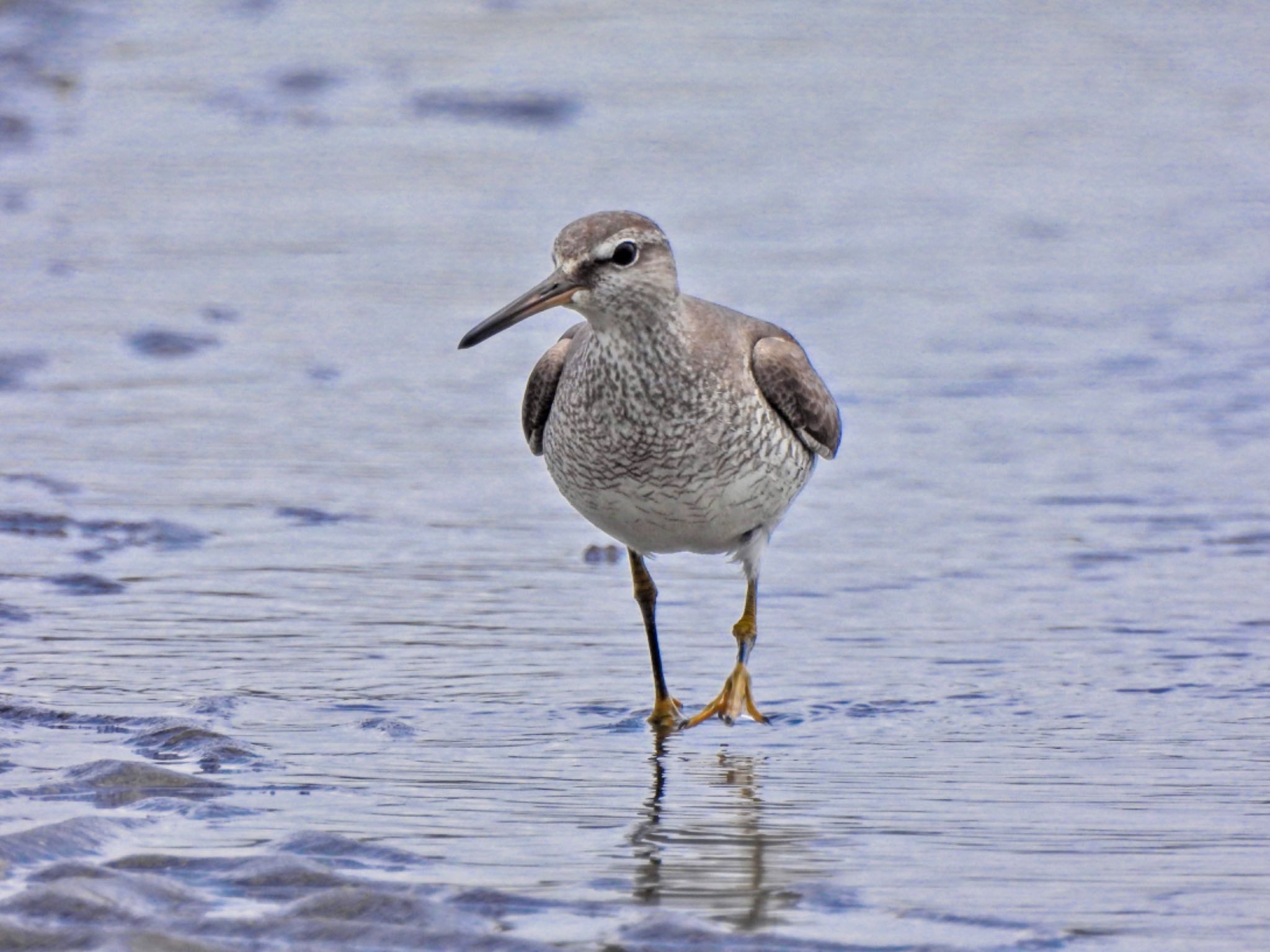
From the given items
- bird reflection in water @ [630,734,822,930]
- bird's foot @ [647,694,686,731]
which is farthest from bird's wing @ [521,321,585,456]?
bird reflection in water @ [630,734,822,930]

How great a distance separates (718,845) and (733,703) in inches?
56.6

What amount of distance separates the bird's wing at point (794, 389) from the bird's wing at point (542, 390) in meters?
0.61

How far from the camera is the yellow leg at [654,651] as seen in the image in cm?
648

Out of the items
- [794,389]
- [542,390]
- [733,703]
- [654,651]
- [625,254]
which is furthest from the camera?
[542,390]

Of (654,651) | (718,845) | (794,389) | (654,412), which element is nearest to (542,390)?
(654,412)

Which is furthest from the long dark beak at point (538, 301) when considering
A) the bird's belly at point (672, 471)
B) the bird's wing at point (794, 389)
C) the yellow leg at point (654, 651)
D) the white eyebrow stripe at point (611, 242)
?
the yellow leg at point (654, 651)

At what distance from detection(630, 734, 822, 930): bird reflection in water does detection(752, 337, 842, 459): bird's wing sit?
1346 millimetres

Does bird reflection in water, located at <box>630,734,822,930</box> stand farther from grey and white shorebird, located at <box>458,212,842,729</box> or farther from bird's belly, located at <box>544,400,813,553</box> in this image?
bird's belly, located at <box>544,400,813,553</box>

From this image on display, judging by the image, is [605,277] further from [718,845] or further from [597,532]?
[597,532]

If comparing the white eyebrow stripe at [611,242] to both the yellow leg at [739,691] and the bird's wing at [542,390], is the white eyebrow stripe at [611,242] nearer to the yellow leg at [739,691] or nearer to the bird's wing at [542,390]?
the bird's wing at [542,390]

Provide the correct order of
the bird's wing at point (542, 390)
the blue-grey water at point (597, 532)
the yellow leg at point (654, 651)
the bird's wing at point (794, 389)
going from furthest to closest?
the bird's wing at point (542, 390)
the bird's wing at point (794, 389)
the yellow leg at point (654, 651)
the blue-grey water at point (597, 532)

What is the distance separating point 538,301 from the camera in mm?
6363

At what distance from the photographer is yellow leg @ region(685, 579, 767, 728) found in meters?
6.51

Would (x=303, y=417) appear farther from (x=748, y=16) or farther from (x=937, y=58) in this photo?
(x=748, y=16)
